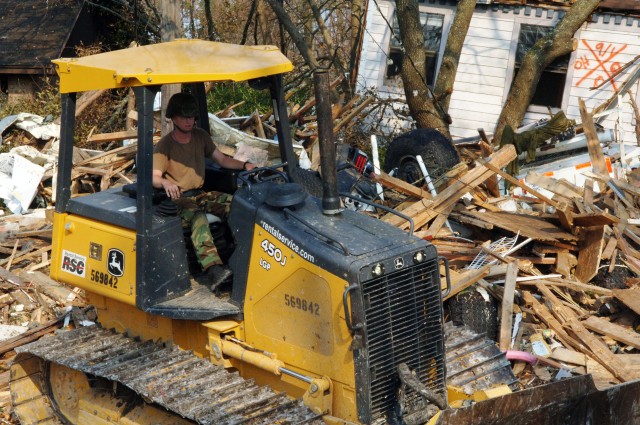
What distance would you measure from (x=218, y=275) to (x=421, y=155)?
5987 millimetres

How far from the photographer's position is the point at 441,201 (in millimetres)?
10242

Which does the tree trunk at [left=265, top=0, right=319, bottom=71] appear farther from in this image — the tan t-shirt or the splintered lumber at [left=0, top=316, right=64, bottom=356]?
the tan t-shirt

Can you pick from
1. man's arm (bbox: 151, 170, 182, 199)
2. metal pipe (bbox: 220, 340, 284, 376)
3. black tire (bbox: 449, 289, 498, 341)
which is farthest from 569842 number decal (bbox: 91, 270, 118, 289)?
black tire (bbox: 449, 289, 498, 341)

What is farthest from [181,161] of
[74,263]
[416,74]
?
[416,74]

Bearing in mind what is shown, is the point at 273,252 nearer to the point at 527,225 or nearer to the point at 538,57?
the point at 527,225

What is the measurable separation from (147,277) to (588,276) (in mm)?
5281

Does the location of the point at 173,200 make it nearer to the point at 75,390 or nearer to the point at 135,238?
the point at 135,238

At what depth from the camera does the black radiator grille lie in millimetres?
5613

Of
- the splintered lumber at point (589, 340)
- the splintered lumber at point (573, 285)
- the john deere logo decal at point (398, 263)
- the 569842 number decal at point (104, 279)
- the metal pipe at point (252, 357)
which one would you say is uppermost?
the john deere logo decal at point (398, 263)

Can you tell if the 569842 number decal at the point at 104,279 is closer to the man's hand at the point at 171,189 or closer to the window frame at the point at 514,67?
the man's hand at the point at 171,189

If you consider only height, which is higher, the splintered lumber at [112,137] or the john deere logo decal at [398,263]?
the john deere logo decal at [398,263]

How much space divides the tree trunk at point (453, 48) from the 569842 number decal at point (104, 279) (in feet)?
31.2

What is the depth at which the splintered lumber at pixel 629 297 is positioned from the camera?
9.07 m

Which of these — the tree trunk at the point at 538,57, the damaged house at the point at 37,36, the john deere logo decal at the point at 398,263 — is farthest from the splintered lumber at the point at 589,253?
the damaged house at the point at 37,36
